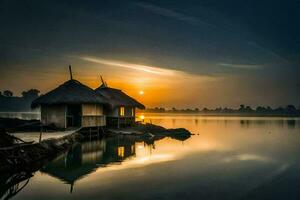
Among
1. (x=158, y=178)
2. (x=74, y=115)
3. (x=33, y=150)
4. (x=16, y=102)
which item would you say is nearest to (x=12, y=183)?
(x=33, y=150)

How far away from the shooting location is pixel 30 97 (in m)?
168

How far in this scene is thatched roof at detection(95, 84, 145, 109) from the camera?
4019cm

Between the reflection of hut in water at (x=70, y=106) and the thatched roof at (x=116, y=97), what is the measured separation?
4.69 meters

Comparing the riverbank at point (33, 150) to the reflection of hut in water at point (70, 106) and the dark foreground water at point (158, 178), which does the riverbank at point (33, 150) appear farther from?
the reflection of hut in water at point (70, 106)

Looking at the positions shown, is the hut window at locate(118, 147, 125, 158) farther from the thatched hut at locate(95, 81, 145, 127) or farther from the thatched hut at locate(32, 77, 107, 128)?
the thatched hut at locate(95, 81, 145, 127)

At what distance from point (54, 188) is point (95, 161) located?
7.43 metres

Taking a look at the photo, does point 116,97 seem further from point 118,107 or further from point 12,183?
point 12,183

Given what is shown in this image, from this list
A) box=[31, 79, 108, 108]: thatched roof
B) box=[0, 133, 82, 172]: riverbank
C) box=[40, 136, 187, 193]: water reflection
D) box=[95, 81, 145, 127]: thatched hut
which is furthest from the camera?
box=[95, 81, 145, 127]: thatched hut

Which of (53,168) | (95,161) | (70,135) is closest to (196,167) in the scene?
(95,161)

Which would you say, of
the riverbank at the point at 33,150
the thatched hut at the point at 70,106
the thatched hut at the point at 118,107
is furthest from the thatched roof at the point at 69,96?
the thatched hut at the point at 118,107

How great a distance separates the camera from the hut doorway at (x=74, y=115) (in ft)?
110

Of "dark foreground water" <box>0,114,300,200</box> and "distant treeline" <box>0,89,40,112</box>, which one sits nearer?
"dark foreground water" <box>0,114,300,200</box>

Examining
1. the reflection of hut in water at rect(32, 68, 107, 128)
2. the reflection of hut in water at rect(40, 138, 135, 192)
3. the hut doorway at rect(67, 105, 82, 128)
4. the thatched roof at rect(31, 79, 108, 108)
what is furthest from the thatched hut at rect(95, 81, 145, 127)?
the reflection of hut in water at rect(40, 138, 135, 192)

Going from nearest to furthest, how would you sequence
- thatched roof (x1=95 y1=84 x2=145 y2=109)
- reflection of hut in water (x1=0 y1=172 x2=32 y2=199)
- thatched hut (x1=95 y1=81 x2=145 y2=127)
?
1. reflection of hut in water (x1=0 y1=172 x2=32 y2=199)
2. thatched roof (x1=95 y1=84 x2=145 y2=109)
3. thatched hut (x1=95 y1=81 x2=145 y2=127)
